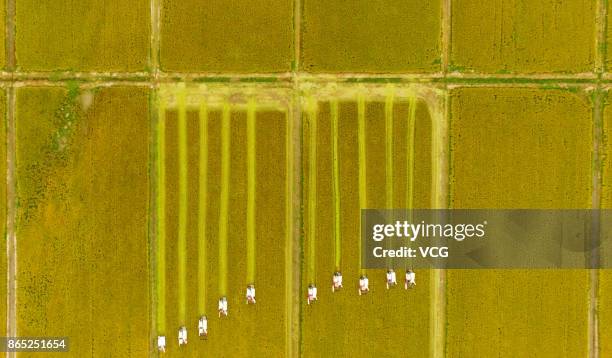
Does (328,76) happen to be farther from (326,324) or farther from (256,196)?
(326,324)

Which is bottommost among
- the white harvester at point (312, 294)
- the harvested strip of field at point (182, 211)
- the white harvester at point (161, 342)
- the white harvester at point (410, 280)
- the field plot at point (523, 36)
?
the white harvester at point (161, 342)

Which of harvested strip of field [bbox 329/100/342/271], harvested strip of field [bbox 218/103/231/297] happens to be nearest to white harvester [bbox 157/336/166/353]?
harvested strip of field [bbox 218/103/231/297]

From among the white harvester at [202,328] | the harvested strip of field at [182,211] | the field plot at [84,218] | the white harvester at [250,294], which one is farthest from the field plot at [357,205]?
the field plot at [84,218]

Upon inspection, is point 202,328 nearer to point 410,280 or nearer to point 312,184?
point 312,184

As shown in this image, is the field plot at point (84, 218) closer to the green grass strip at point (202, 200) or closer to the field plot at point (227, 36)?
the green grass strip at point (202, 200)

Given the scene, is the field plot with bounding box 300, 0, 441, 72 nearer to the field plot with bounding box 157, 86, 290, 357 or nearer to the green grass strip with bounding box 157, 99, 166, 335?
the field plot with bounding box 157, 86, 290, 357

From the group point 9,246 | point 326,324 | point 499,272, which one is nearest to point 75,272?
point 9,246

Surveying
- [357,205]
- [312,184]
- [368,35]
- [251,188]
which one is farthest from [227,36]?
[357,205]
